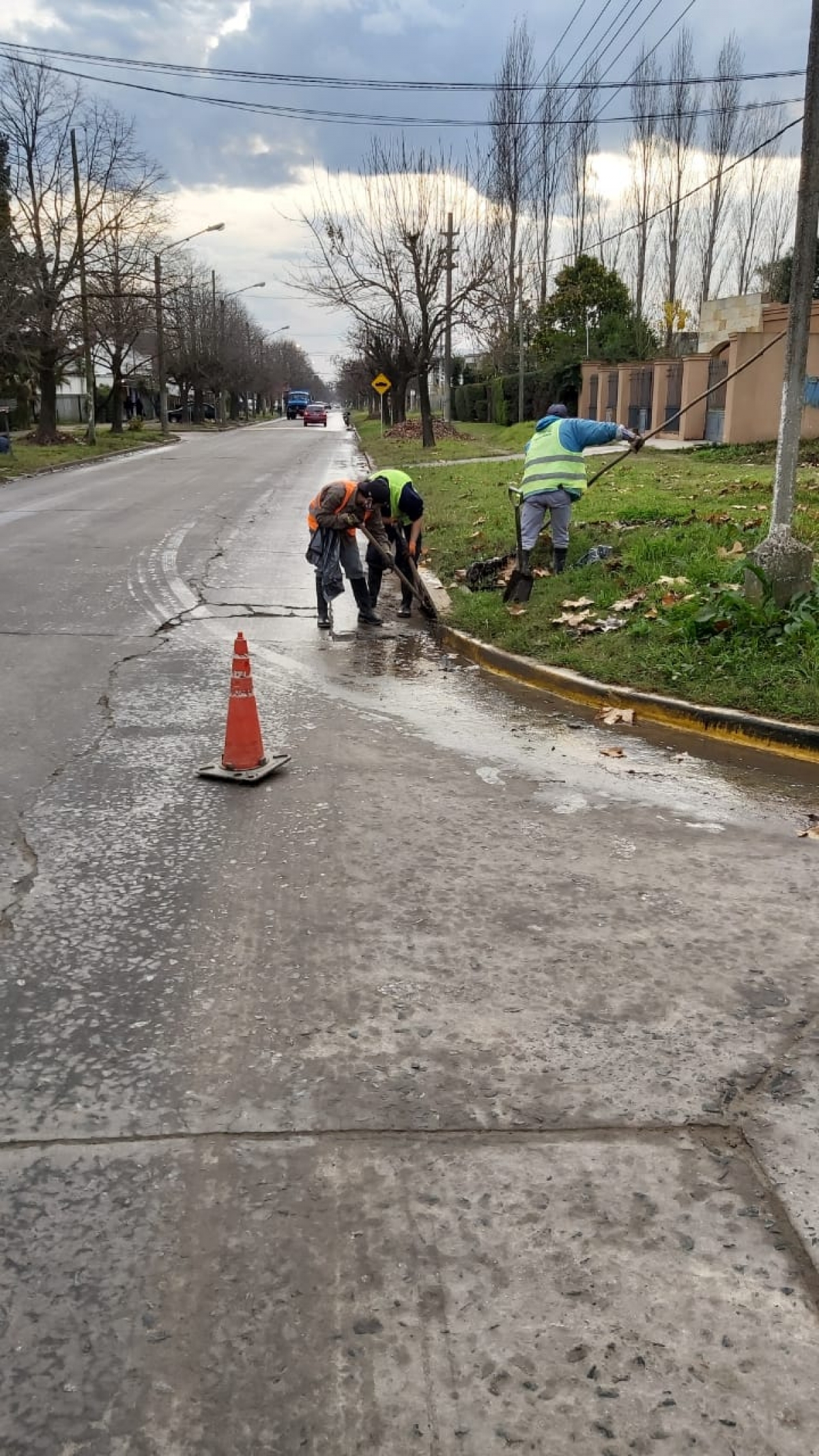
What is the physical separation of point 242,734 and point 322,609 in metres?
4.10

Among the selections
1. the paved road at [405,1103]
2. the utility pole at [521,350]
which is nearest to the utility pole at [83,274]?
the utility pole at [521,350]

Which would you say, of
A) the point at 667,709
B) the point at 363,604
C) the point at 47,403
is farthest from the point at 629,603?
the point at 47,403

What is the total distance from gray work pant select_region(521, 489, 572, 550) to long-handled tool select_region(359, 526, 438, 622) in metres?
1.01

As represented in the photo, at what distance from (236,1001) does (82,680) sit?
4380mm

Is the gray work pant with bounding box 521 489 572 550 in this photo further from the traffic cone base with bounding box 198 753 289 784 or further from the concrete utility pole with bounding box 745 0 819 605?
the traffic cone base with bounding box 198 753 289 784

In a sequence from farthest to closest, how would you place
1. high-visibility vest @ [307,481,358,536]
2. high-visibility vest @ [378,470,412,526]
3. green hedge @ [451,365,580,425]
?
green hedge @ [451,365,580,425]
high-visibility vest @ [378,470,412,526]
high-visibility vest @ [307,481,358,536]

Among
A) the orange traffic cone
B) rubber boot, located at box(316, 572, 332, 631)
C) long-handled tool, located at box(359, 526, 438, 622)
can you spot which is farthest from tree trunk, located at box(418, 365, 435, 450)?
the orange traffic cone

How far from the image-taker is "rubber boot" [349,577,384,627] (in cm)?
974

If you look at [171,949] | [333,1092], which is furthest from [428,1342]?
[171,949]

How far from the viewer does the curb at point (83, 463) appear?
25078 millimetres

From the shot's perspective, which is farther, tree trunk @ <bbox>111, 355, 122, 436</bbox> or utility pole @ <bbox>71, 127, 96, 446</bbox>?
tree trunk @ <bbox>111, 355, 122, 436</bbox>

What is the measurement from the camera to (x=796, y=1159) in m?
2.70

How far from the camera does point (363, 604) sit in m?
9.84

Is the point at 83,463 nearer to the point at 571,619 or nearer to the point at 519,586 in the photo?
the point at 519,586
